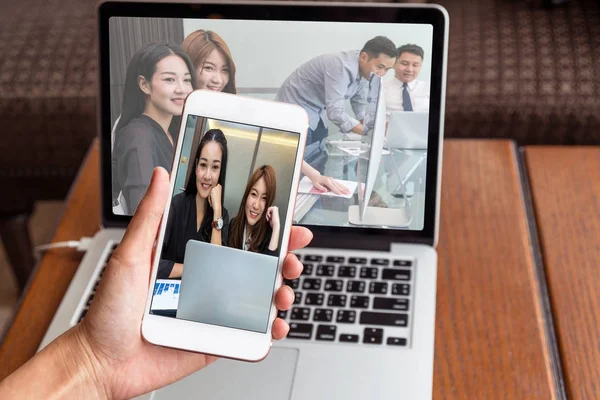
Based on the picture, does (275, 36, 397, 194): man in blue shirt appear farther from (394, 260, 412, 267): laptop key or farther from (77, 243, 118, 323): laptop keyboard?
(77, 243, 118, 323): laptop keyboard

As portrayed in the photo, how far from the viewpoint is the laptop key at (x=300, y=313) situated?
70 cm

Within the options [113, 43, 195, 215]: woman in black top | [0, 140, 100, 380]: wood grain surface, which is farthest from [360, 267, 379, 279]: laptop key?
[0, 140, 100, 380]: wood grain surface

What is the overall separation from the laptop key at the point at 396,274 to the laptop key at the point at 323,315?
0.07 meters

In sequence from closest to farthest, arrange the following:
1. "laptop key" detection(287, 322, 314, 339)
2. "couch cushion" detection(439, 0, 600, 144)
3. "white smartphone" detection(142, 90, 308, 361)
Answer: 1. "white smartphone" detection(142, 90, 308, 361)
2. "laptop key" detection(287, 322, 314, 339)
3. "couch cushion" detection(439, 0, 600, 144)

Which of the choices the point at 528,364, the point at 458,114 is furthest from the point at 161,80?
the point at 458,114

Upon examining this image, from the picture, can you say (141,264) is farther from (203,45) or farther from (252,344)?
(203,45)

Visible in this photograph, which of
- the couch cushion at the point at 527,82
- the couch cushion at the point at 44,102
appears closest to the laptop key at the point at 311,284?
the couch cushion at the point at 527,82

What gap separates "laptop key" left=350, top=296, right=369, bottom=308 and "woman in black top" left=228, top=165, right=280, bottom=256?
0.14 metres

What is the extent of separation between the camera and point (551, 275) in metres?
0.76

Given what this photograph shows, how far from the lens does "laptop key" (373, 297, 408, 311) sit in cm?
70

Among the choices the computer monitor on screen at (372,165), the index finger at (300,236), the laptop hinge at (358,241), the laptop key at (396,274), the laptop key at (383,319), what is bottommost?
the laptop key at (383,319)

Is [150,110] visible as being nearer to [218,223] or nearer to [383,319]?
[218,223]

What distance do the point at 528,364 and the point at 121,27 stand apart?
522 mm

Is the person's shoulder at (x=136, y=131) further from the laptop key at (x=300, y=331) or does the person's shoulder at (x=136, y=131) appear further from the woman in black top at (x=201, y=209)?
the laptop key at (x=300, y=331)
